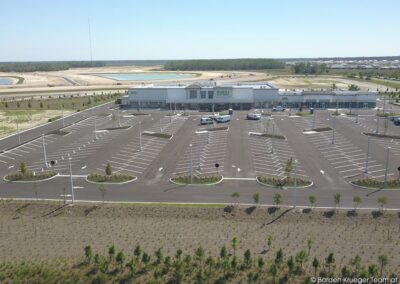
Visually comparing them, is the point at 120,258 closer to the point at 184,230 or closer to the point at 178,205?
the point at 184,230

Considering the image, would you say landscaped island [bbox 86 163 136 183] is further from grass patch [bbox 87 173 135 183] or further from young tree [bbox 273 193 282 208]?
young tree [bbox 273 193 282 208]

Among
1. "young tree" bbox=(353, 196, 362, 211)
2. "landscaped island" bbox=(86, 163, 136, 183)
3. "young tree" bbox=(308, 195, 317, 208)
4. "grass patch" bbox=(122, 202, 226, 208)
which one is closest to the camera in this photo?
"young tree" bbox=(353, 196, 362, 211)

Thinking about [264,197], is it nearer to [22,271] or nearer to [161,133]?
[22,271]

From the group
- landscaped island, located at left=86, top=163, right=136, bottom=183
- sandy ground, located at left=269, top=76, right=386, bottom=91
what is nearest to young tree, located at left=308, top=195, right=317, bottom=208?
landscaped island, located at left=86, top=163, right=136, bottom=183

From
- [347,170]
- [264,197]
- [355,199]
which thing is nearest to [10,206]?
[264,197]

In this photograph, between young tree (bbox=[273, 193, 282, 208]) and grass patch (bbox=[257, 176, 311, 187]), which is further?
grass patch (bbox=[257, 176, 311, 187])

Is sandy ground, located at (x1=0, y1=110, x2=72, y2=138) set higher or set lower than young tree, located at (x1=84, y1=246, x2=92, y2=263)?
higher

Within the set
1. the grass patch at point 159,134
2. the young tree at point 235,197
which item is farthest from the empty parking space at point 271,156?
the grass patch at point 159,134
